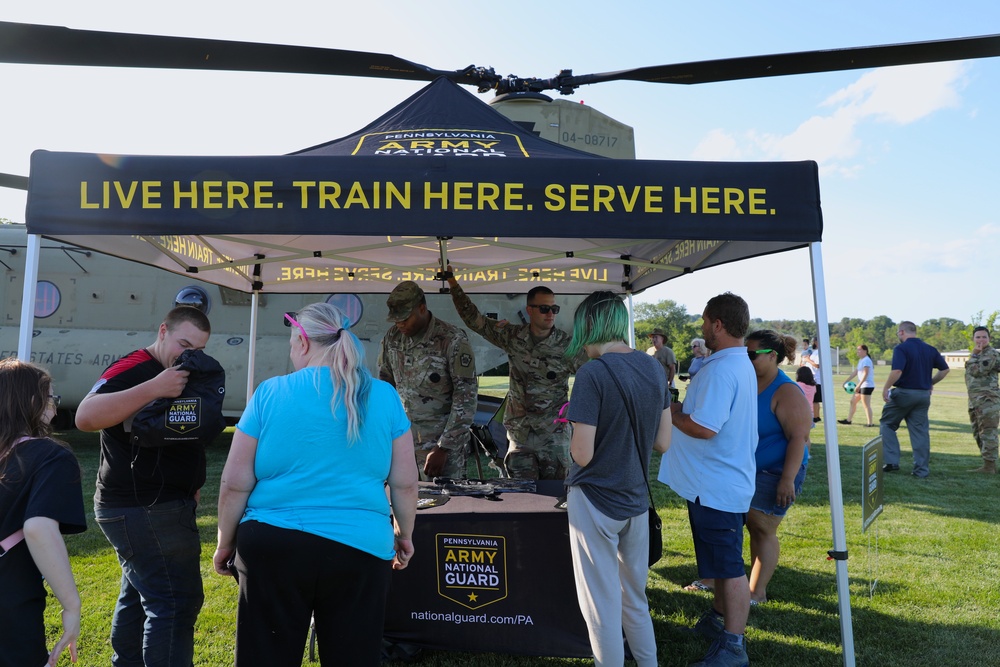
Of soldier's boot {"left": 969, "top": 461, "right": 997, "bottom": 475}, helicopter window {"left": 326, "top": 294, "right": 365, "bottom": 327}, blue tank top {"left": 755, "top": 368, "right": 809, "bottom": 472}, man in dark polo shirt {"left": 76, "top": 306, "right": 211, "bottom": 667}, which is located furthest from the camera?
helicopter window {"left": 326, "top": 294, "right": 365, "bottom": 327}

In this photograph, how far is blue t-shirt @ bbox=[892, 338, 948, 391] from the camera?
8.34 meters

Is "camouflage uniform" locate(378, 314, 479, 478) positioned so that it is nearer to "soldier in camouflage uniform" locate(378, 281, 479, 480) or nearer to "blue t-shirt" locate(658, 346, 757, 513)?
"soldier in camouflage uniform" locate(378, 281, 479, 480)

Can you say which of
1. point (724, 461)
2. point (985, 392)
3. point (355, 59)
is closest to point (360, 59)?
point (355, 59)

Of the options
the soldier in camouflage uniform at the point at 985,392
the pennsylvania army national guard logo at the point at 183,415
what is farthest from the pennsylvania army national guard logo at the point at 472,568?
the soldier in camouflage uniform at the point at 985,392

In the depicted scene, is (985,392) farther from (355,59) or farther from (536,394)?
(355,59)

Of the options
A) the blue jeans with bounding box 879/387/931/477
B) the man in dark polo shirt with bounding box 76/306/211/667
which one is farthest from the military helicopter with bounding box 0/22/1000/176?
the blue jeans with bounding box 879/387/931/477

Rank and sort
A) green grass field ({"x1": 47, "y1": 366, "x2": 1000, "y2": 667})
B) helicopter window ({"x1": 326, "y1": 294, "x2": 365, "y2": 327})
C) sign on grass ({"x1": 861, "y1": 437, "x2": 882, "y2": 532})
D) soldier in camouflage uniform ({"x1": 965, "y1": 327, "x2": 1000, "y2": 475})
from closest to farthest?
green grass field ({"x1": 47, "y1": 366, "x2": 1000, "y2": 667}) → sign on grass ({"x1": 861, "y1": 437, "x2": 882, "y2": 532}) → soldier in camouflage uniform ({"x1": 965, "y1": 327, "x2": 1000, "y2": 475}) → helicopter window ({"x1": 326, "y1": 294, "x2": 365, "y2": 327})

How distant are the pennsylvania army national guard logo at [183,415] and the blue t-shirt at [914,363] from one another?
8.43 m

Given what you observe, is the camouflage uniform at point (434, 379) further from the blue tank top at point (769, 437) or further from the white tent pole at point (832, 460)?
the white tent pole at point (832, 460)

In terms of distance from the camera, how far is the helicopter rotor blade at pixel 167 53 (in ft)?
11.8

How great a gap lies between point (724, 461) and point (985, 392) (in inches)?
298

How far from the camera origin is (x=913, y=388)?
835 cm

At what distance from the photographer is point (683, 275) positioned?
4.97 m

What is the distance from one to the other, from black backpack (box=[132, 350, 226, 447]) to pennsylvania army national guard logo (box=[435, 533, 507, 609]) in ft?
4.31
